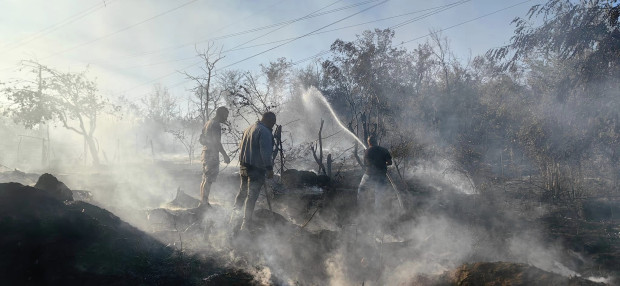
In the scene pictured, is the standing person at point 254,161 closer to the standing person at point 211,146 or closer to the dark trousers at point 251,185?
the dark trousers at point 251,185

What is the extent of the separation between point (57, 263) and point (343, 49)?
1489 centimetres

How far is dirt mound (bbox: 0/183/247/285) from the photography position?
3393mm

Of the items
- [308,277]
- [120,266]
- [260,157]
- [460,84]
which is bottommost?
[308,277]

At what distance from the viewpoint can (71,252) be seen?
367cm

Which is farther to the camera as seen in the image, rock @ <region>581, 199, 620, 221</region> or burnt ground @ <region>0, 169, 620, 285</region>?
rock @ <region>581, 199, 620, 221</region>

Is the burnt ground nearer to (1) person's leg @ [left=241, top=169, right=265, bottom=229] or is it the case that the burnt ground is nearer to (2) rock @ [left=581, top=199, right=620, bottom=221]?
(1) person's leg @ [left=241, top=169, right=265, bottom=229]

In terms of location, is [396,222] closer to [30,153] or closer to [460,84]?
[460,84]

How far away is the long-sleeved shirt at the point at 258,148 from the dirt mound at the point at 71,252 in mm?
1387

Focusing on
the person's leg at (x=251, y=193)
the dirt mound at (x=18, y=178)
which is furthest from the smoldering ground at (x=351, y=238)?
the dirt mound at (x=18, y=178)

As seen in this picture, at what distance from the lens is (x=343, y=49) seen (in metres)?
16.7

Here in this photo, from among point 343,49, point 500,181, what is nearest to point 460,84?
A: point 343,49

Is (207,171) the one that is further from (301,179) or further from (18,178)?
(18,178)

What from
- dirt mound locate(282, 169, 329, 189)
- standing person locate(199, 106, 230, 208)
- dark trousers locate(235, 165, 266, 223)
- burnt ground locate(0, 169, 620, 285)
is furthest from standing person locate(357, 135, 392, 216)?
dirt mound locate(282, 169, 329, 189)

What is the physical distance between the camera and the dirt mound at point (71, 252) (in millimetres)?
3393
